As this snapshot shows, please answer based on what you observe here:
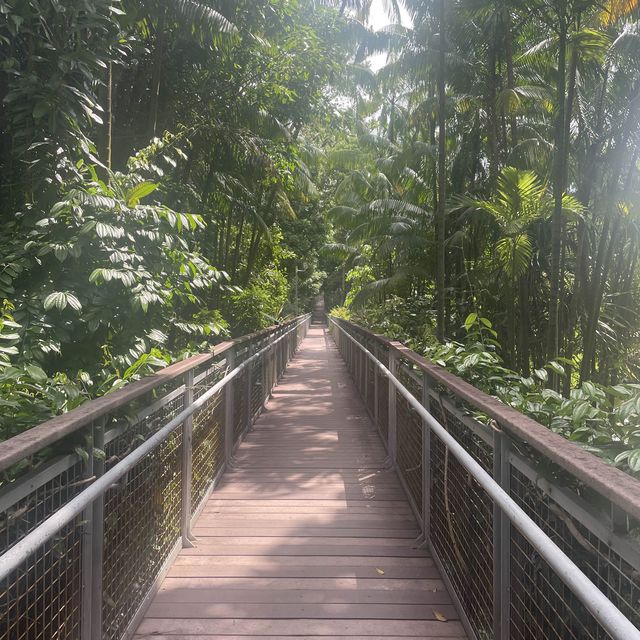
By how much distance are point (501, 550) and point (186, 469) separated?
6.19 feet

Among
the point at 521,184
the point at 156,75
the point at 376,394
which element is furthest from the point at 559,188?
the point at 156,75

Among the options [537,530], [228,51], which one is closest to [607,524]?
[537,530]

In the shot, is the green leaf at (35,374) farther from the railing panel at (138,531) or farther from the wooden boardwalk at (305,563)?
the wooden boardwalk at (305,563)

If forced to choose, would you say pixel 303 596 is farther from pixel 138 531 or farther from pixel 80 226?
pixel 80 226

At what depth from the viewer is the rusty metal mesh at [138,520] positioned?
2203mm

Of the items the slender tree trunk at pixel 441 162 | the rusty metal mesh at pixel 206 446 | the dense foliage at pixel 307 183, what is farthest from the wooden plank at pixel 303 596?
the slender tree trunk at pixel 441 162

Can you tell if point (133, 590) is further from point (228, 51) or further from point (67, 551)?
point (228, 51)

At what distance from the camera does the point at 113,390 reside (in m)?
2.33

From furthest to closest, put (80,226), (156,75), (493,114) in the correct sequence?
1. (493,114)
2. (156,75)
3. (80,226)

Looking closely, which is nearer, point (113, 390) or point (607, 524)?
point (607, 524)

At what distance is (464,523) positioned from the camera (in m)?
2.60

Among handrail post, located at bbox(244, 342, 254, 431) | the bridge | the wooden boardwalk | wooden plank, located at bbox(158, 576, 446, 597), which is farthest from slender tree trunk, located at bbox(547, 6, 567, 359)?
wooden plank, located at bbox(158, 576, 446, 597)

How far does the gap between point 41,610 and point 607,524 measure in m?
1.53

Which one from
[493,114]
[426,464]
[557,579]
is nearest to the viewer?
[557,579]
